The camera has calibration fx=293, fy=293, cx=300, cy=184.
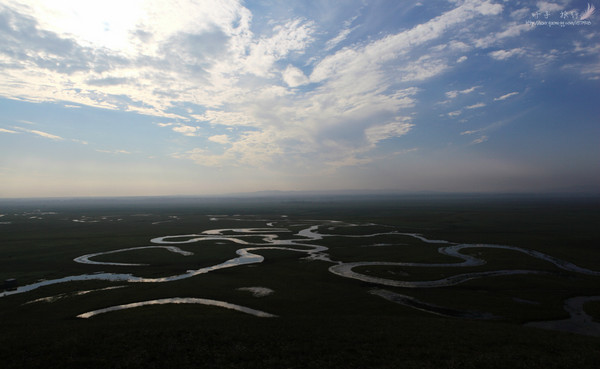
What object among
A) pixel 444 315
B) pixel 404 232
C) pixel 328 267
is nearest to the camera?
pixel 444 315

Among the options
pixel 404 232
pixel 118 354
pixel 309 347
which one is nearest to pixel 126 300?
pixel 118 354

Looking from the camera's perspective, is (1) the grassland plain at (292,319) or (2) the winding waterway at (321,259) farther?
(2) the winding waterway at (321,259)

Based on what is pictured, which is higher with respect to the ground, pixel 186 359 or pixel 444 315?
pixel 186 359

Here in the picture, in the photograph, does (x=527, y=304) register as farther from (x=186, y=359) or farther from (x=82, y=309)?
(x=82, y=309)

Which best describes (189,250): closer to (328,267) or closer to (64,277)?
(64,277)

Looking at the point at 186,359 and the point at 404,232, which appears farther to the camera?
the point at 404,232

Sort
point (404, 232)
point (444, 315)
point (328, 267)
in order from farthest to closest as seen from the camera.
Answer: point (404, 232)
point (328, 267)
point (444, 315)

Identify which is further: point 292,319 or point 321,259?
point 321,259

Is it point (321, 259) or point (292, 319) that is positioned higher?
point (292, 319)

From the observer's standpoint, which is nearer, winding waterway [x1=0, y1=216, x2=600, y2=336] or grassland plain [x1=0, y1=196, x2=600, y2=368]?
grassland plain [x1=0, y1=196, x2=600, y2=368]
